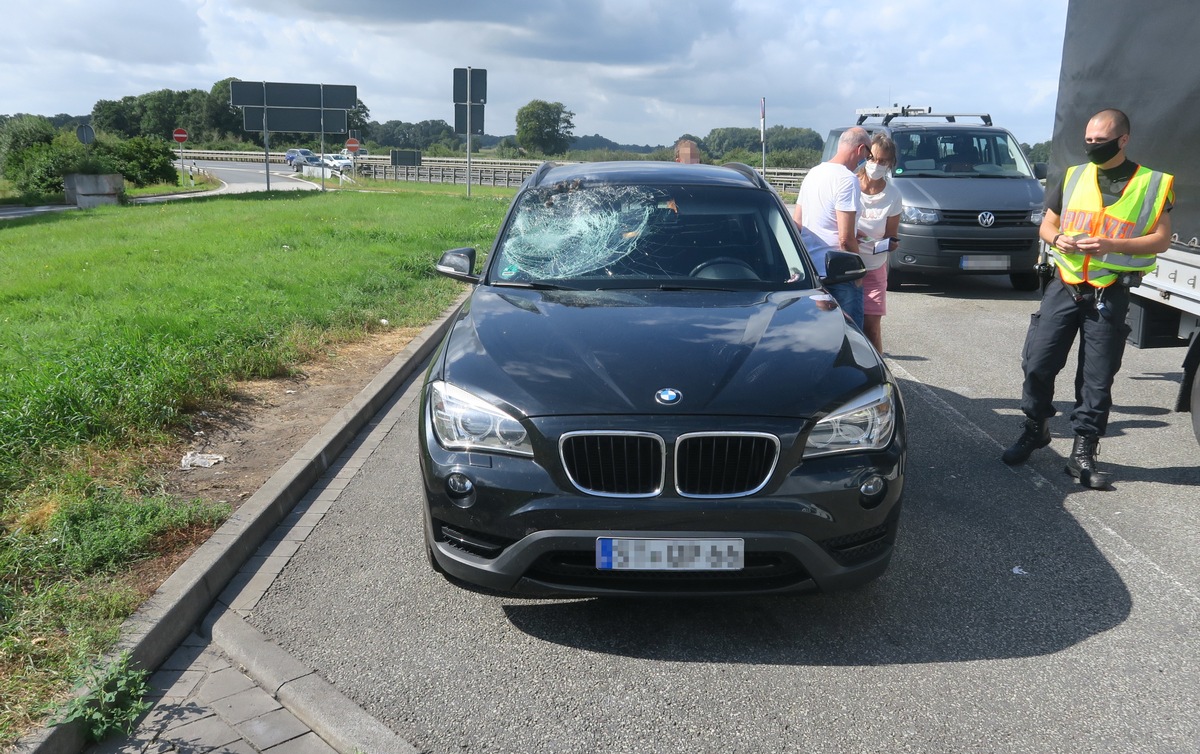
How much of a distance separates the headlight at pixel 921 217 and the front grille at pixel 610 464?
9.65m

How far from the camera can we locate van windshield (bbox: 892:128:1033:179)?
13.3 meters

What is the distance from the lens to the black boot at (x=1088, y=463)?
5.45 m

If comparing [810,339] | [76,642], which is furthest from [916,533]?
[76,642]

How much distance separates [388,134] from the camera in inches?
5846

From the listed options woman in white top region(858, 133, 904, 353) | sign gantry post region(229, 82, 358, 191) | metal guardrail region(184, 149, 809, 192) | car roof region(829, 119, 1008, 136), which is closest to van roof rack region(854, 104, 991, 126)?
car roof region(829, 119, 1008, 136)

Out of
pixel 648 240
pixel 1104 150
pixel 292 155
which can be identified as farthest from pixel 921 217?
pixel 292 155

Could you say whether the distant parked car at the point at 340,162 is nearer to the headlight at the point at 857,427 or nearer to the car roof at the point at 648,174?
the car roof at the point at 648,174

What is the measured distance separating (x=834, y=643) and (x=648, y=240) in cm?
221

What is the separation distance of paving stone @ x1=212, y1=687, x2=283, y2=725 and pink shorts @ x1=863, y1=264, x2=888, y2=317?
4778 millimetres

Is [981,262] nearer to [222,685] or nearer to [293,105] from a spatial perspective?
[222,685]

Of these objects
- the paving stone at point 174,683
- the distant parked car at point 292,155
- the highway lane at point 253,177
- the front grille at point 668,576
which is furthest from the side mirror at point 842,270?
the distant parked car at point 292,155

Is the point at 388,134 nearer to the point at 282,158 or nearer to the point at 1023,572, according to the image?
the point at 282,158

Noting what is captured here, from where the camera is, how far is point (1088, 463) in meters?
5.50

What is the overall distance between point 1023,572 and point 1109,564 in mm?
430
